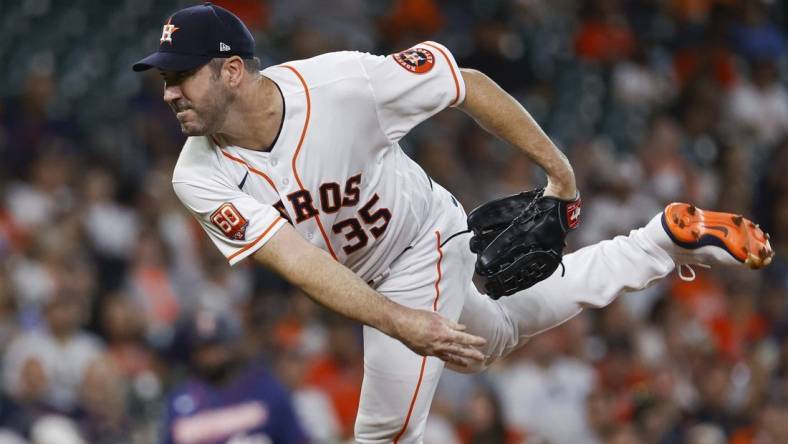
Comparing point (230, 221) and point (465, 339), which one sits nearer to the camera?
point (465, 339)

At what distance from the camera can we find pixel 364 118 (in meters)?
4.41

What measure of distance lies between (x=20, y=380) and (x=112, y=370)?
0.47 m

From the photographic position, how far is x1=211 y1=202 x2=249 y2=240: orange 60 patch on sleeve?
4.23 metres

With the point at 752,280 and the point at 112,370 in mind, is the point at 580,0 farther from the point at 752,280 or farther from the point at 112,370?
the point at 112,370

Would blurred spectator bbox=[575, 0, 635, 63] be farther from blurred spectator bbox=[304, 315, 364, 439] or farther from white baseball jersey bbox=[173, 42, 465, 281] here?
white baseball jersey bbox=[173, 42, 465, 281]

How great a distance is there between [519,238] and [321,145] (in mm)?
738

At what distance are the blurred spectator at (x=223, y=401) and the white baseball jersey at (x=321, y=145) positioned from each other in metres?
1.53

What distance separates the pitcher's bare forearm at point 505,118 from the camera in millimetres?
4352

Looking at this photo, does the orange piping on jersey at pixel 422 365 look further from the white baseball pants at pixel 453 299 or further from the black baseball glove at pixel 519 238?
the black baseball glove at pixel 519 238

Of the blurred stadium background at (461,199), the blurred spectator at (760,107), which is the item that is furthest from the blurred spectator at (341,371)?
the blurred spectator at (760,107)

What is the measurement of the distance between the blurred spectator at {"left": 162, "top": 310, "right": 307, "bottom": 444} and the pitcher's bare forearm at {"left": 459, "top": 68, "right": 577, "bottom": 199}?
2.00 metres

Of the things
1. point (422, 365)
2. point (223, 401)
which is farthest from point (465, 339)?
point (223, 401)

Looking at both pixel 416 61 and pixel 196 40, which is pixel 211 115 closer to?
pixel 196 40

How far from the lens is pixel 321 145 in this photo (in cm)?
439
